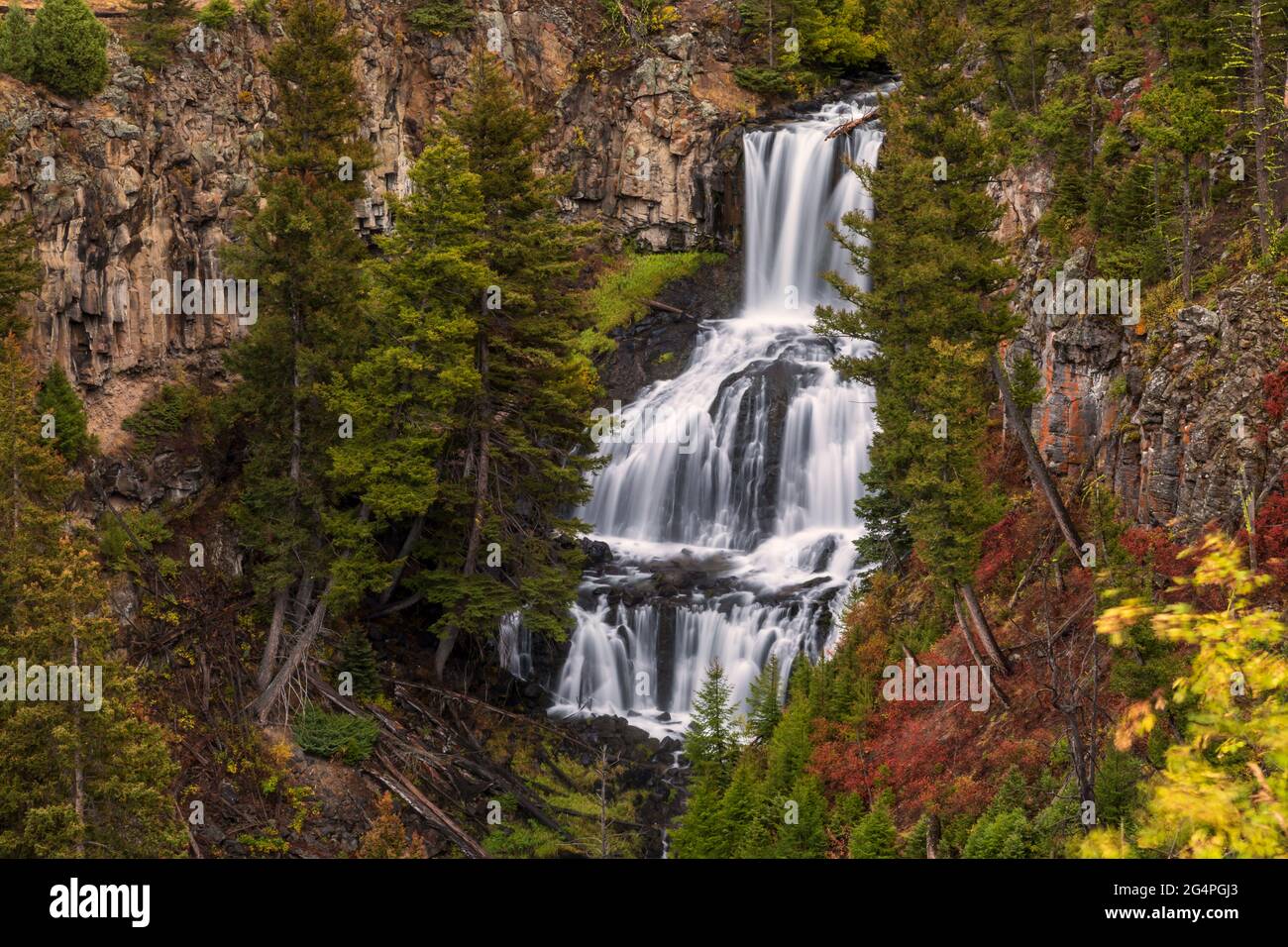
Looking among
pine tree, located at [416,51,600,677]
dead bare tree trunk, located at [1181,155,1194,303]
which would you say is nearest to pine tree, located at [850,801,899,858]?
pine tree, located at [416,51,600,677]

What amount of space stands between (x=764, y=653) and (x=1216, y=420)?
475 inches

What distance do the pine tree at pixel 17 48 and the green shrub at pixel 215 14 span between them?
5513mm

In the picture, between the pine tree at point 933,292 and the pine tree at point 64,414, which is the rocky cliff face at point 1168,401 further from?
the pine tree at point 64,414

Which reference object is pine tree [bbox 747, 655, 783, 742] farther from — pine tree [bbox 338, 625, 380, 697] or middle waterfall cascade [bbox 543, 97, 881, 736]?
pine tree [bbox 338, 625, 380, 697]

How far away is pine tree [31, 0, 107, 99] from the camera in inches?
1104

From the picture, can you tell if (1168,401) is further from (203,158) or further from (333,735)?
(203,158)

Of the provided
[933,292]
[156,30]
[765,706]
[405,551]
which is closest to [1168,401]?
[933,292]

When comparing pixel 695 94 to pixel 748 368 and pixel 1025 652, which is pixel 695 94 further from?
pixel 1025 652

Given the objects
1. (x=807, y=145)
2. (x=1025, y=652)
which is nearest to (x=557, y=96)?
(x=807, y=145)

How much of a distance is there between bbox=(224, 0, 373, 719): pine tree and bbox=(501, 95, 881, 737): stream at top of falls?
647 centimetres

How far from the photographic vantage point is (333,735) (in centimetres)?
2603

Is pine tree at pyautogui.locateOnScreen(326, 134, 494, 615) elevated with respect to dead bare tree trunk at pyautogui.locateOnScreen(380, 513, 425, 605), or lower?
elevated

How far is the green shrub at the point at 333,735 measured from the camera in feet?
84.6

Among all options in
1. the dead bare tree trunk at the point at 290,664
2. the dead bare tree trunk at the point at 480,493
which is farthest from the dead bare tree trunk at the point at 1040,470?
the dead bare tree trunk at the point at 290,664
